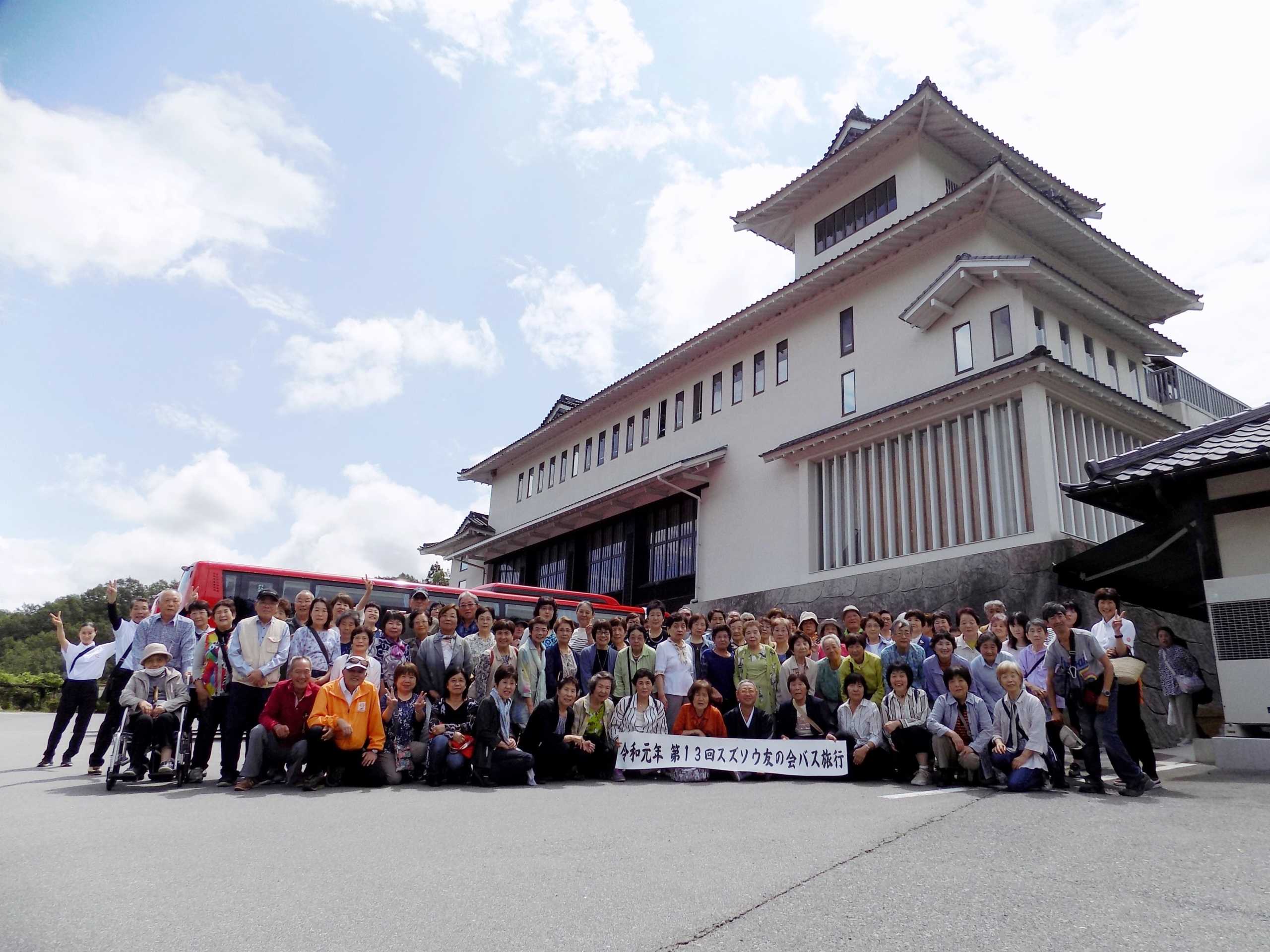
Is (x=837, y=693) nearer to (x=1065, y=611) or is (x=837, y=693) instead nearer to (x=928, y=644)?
(x=928, y=644)

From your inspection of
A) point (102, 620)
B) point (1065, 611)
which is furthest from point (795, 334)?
point (102, 620)

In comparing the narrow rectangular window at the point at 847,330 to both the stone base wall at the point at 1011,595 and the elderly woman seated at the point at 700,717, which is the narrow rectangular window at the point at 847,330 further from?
the elderly woman seated at the point at 700,717

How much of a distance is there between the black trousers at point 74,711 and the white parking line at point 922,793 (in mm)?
8392

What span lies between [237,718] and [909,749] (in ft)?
21.5

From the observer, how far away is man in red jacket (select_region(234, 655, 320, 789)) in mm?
7152

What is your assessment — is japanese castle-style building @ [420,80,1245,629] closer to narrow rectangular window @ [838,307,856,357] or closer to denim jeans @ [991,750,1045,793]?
narrow rectangular window @ [838,307,856,357]

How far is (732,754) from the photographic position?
8.25 meters

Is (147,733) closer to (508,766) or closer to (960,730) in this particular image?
(508,766)

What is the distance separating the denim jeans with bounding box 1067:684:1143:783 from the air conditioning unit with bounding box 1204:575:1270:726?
2.29 metres

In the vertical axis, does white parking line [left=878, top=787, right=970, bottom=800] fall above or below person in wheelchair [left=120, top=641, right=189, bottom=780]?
below

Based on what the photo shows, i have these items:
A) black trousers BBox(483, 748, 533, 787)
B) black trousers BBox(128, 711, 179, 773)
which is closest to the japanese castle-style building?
black trousers BBox(483, 748, 533, 787)

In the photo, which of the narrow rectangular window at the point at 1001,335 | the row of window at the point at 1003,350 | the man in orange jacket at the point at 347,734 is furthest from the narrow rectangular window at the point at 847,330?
the man in orange jacket at the point at 347,734

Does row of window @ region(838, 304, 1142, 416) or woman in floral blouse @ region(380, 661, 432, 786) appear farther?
row of window @ region(838, 304, 1142, 416)

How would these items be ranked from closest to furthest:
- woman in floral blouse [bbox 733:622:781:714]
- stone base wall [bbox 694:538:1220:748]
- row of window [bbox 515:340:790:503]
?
woman in floral blouse [bbox 733:622:781:714] → stone base wall [bbox 694:538:1220:748] → row of window [bbox 515:340:790:503]
